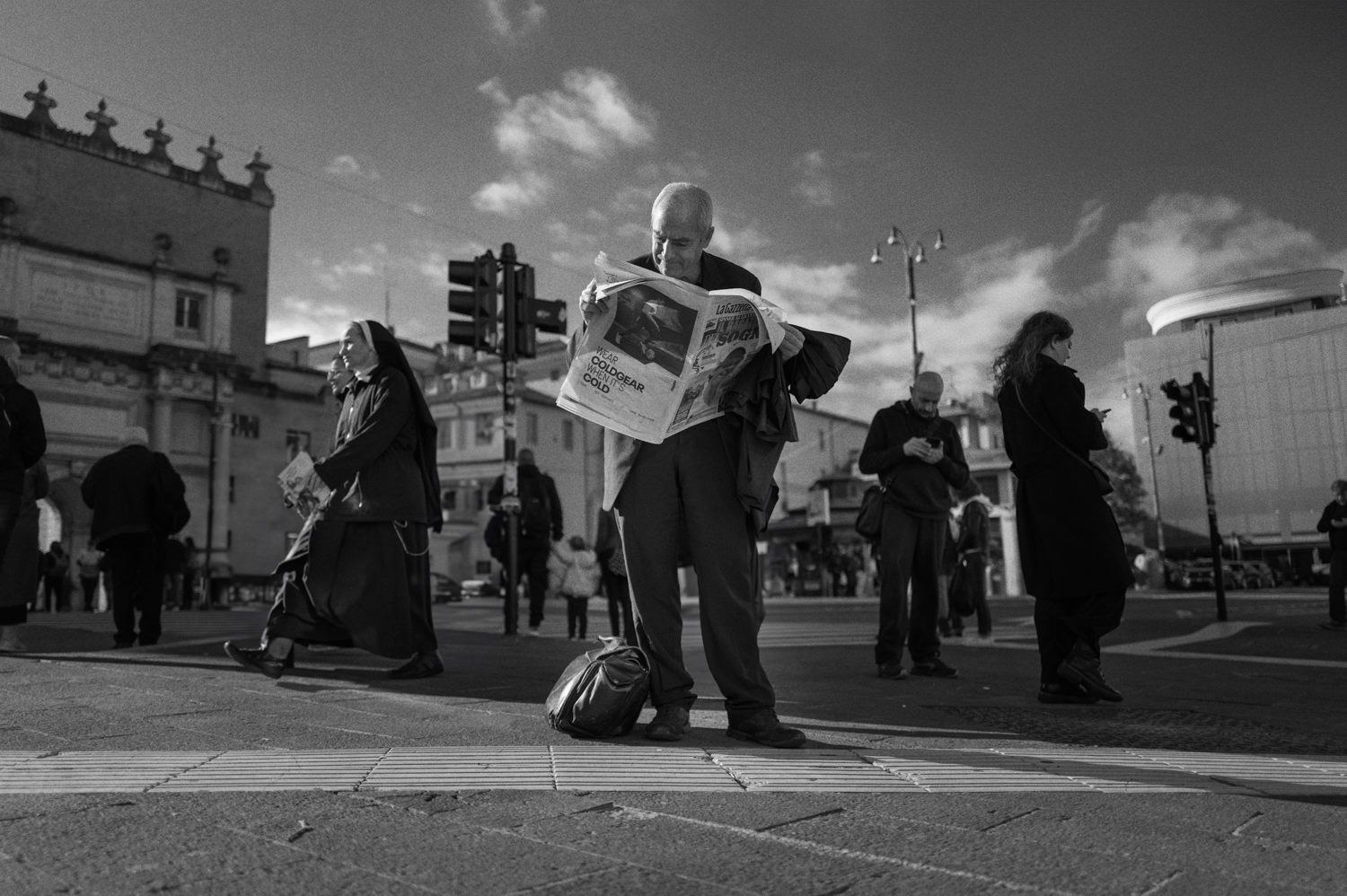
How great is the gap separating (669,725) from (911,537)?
9.87ft

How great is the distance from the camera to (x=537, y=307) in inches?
436

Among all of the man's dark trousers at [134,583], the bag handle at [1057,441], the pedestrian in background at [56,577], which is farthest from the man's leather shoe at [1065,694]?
the pedestrian in background at [56,577]

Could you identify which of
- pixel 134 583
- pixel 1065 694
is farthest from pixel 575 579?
pixel 1065 694

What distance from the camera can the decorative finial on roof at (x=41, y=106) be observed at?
1412 inches

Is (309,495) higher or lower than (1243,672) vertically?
higher

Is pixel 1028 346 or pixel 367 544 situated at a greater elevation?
pixel 1028 346

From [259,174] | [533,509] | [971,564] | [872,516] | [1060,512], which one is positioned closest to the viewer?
[1060,512]

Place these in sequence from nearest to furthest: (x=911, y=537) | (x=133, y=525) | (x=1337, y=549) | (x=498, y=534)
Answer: (x=911, y=537)
(x=133, y=525)
(x=498, y=534)
(x=1337, y=549)

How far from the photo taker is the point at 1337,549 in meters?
11.5

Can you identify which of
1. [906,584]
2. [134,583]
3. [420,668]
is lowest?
[420,668]

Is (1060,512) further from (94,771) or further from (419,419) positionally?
(94,771)

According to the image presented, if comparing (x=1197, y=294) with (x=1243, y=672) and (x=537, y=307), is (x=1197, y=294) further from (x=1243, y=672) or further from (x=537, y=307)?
(x=1243, y=672)

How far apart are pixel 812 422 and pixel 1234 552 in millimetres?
41119

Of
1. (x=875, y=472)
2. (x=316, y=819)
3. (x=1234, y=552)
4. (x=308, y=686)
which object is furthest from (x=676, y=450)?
(x=1234, y=552)
